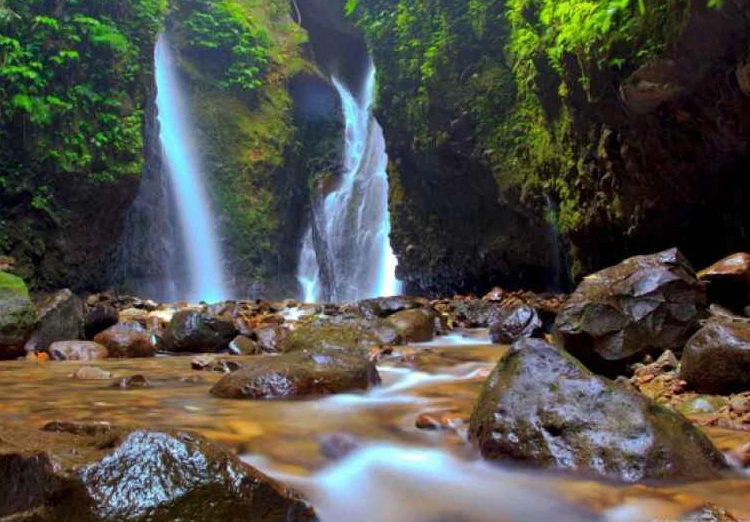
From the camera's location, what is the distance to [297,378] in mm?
4281

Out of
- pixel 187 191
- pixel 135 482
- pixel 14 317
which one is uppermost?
pixel 187 191

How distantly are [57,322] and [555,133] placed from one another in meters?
7.34

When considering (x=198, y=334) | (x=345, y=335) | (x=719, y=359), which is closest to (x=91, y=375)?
(x=198, y=334)

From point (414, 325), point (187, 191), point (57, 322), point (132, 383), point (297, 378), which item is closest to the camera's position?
point (297, 378)

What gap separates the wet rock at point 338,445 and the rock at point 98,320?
574cm

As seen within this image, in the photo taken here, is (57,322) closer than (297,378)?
No

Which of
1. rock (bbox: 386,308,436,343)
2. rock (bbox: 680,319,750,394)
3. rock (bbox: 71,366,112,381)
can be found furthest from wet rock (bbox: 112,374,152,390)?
rock (bbox: 680,319,750,394)

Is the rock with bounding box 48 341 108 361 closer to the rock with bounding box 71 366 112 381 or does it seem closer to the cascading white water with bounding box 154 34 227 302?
the rock with bounding box 71 366 112 381

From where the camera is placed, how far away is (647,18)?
6.05m

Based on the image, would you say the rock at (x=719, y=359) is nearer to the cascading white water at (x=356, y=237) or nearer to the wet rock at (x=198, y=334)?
the wet rock at (x=198, y=334)

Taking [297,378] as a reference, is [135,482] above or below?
above

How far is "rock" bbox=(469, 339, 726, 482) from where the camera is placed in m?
2.57

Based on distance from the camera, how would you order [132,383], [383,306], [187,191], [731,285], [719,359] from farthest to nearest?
1. [187,191]
2. [383,306]
3. [731,285]
4. [132,383]
5. [719,359]

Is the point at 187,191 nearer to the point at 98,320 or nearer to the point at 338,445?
the point at 98,320
